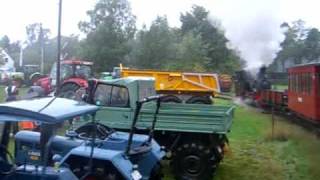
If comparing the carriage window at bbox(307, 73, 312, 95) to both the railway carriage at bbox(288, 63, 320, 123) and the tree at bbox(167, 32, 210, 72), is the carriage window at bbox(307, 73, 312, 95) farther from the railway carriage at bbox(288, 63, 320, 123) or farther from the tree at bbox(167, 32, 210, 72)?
the tree at bbox(167, 32, 210, 72)

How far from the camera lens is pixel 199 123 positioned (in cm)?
1132

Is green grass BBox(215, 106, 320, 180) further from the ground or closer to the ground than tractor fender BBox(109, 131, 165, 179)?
closer to the ground

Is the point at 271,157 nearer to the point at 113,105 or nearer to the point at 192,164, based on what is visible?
the point at 192,164

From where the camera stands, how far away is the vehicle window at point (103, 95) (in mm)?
11562

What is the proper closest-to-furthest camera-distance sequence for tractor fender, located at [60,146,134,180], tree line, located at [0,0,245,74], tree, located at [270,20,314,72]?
1. tractor fender, located at [60,146,134,180]
2. tree, located at [270,20,314,72]
3. tree line, located at [0,0,245,74]

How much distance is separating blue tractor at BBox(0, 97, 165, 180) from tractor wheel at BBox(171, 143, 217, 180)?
1843mm

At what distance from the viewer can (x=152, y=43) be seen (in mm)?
49938

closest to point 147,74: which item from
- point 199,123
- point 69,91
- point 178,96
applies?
point 178,96

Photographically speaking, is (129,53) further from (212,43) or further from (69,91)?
(69,91)

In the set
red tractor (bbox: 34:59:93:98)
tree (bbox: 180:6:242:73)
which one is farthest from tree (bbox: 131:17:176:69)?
red tractor (bbox: 34:59:93:98)

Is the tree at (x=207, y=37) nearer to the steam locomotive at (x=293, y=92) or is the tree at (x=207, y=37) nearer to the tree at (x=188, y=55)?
the tree at (x=188, y=55)

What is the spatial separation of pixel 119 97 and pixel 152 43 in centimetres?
3859

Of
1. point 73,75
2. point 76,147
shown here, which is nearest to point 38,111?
point 76,147

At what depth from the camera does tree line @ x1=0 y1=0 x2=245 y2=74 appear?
4947cm
